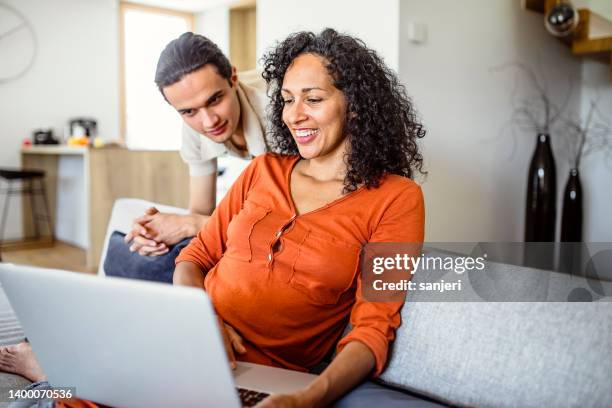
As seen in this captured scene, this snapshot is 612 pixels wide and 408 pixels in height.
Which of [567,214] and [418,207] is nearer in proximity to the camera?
[418,207]

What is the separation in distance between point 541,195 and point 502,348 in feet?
8.43

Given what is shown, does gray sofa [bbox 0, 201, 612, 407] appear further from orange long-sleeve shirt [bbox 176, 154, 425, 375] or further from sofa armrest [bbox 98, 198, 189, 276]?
sofa armrest [bbox 98, 198, 189, 276]

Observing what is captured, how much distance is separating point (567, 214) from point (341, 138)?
105 inches

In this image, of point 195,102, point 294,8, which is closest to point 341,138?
point 195,102

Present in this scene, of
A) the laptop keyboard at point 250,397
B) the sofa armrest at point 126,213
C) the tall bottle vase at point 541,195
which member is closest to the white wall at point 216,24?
the tall bottle vase at point 541,195

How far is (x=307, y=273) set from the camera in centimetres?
117

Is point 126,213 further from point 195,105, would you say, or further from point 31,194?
point 31,194

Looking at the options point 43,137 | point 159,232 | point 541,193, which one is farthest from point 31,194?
point 541,193

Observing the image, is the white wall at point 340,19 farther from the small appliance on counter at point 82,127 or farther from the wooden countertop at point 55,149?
the small appliance on counter at point 82,127

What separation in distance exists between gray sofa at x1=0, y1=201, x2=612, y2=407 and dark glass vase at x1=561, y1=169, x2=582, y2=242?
8.45 ft

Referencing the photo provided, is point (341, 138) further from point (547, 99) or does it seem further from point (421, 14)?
point (547, 99)

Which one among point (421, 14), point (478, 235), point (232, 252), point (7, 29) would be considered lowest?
point (478, 235)

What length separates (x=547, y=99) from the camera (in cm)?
373

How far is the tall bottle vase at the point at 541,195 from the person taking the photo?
333cm
